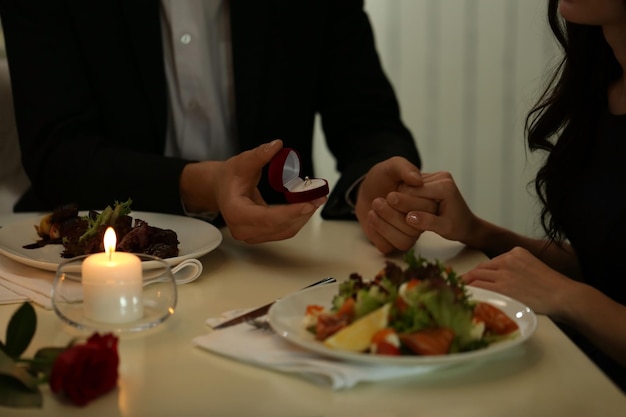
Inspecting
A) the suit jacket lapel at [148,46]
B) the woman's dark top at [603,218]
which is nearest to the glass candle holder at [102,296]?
the woman's dark top at [603,218]

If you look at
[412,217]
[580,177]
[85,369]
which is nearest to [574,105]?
[580,177]

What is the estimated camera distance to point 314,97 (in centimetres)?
201

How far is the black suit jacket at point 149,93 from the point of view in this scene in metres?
1.64

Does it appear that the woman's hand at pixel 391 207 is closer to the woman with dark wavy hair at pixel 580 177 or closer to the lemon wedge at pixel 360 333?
the woman with dark wavy hair at pixel 580 177

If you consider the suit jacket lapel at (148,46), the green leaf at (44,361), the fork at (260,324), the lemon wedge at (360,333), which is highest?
the suit jacket lapel at (148,46)

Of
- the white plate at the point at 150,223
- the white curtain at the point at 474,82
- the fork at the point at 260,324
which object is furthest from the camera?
the white curtain at the point at 474,82

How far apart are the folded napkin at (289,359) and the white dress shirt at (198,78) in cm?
98

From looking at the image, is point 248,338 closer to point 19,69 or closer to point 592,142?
point 592,142

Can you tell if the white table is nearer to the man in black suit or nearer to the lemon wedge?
the lemon wedge

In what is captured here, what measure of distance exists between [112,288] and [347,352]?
0.91 feet

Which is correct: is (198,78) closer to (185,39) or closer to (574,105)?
(185,39)

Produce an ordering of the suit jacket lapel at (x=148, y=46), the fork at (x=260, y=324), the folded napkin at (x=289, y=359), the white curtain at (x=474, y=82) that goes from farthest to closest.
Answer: the white curtain at (x=474, y=82), the suit jacket lapel at (x=148, y=46), the fork at (x=260, y=324), the folded napkin at (x=289, y=359)

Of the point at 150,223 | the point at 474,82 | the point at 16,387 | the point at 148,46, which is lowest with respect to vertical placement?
the point at 474,82

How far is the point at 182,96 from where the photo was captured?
1.87 meters
